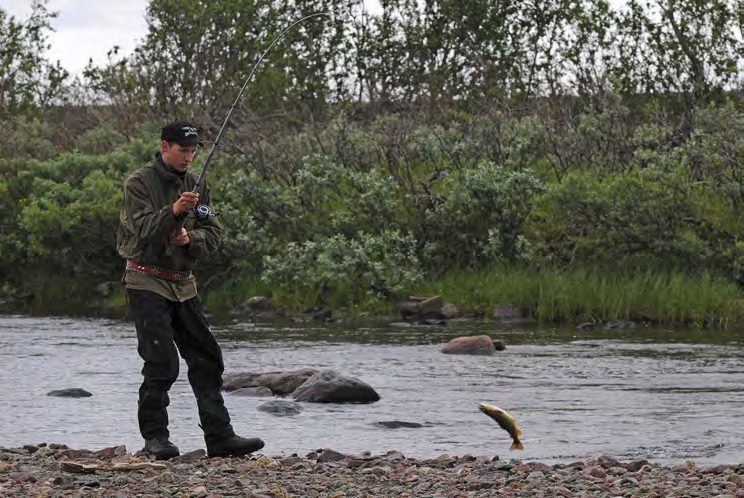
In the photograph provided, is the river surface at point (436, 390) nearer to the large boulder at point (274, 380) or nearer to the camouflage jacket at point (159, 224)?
the large boulder at point (274, 380)

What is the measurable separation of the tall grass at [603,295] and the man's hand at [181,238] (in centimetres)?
1068

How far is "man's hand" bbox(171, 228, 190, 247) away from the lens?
6906mm

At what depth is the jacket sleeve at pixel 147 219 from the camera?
6.81m

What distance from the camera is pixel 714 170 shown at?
725 inches

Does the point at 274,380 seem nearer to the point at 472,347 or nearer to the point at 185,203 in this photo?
the point at 472,347

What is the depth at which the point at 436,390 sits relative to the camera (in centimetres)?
1093

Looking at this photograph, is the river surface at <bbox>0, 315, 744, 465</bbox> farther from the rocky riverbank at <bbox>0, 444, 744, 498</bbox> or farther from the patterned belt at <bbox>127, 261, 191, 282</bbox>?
the patterned belt at <bbox>127, 261, 191, 282</bbox>

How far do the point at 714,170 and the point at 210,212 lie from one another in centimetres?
1251

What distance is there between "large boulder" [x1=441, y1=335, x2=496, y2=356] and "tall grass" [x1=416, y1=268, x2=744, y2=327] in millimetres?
3694

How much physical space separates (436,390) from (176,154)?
4.39 metres

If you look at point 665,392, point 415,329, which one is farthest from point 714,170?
point 665,392

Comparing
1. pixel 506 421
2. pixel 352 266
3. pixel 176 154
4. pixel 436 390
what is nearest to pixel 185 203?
pixel 176 154

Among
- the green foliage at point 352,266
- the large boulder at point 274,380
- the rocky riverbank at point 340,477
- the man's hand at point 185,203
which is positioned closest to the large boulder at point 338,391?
the large boulder at point 274,380

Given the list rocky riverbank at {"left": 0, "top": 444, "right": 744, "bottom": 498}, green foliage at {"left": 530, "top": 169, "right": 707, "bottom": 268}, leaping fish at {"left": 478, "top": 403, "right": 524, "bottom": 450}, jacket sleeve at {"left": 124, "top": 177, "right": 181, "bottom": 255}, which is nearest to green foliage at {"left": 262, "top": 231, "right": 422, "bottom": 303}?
green foliage at {"left": 530, "top": 169, "right": 707, "bottom": 268}
